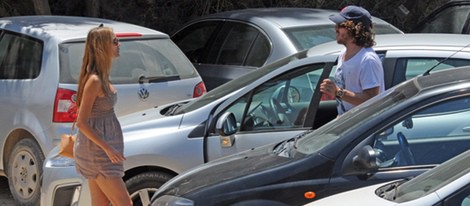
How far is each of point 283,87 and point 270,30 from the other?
2.64 m

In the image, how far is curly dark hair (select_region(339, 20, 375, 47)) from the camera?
504cm

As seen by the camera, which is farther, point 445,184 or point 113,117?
point 113,117

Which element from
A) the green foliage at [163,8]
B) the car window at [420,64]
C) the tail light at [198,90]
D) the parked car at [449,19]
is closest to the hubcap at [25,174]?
the tail light at [198,90]

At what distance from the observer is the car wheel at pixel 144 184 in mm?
5293

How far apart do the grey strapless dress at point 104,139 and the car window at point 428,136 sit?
179 cm

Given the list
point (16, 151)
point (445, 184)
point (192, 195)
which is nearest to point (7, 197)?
point (16, 151)

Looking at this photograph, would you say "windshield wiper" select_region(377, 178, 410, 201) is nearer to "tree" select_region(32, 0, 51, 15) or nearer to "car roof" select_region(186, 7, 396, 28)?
"car roof" select_region(186, 7, 396, 28)

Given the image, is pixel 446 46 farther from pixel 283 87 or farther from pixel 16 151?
pixel 16 151

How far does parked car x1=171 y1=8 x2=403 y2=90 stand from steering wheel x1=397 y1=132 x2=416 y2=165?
3.72m

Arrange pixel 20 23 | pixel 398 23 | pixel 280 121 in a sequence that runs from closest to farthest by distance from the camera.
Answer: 1. pixel 280 121
2. pixel 20 23
3. pixel 398 23

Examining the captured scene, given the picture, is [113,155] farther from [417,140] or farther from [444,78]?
Result: [444,78]

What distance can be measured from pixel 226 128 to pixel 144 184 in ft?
2.56

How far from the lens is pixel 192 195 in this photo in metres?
3.94

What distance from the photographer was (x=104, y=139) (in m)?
4.71
